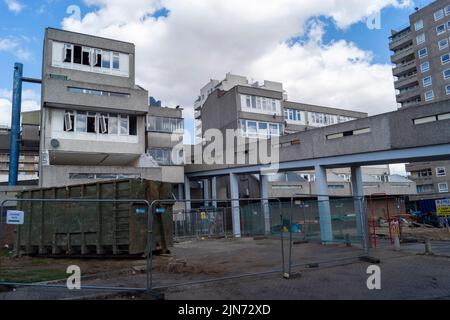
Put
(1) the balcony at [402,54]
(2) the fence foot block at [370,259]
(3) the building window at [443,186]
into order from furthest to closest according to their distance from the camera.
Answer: (1) the balcony at [402,54] < (3) the building window at [443,186] < (2) the fence foot block at [370,259]

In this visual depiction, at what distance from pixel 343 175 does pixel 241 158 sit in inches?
996

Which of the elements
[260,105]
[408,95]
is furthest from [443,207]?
[408,95]

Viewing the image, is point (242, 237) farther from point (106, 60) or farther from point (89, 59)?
point (89, 59)

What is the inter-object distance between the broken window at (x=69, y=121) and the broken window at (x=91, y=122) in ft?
3.66

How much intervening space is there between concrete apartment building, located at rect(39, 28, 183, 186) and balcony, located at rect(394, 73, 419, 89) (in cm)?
5303

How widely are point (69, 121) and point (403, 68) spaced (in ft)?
206

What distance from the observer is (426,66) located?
61.7 metres

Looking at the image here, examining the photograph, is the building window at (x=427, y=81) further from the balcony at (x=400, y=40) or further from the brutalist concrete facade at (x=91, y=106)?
the brutalist concrete facade at (x=91, y=106)

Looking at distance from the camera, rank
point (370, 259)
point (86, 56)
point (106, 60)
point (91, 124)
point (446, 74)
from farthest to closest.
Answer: point (446, 74) < point (106, 60) < point (86, 56) < point (91, 124) < point (370, 259)

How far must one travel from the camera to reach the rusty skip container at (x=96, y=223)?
35.6ft

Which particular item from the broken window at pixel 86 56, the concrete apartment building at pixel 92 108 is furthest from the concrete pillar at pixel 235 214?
the broken window at pixel 86 56

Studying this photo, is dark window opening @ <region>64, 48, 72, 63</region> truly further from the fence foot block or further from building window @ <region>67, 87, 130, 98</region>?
the fence foot block

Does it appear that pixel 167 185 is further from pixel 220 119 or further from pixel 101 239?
pixel 220 119

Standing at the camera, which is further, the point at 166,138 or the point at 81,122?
the point at 166,138
